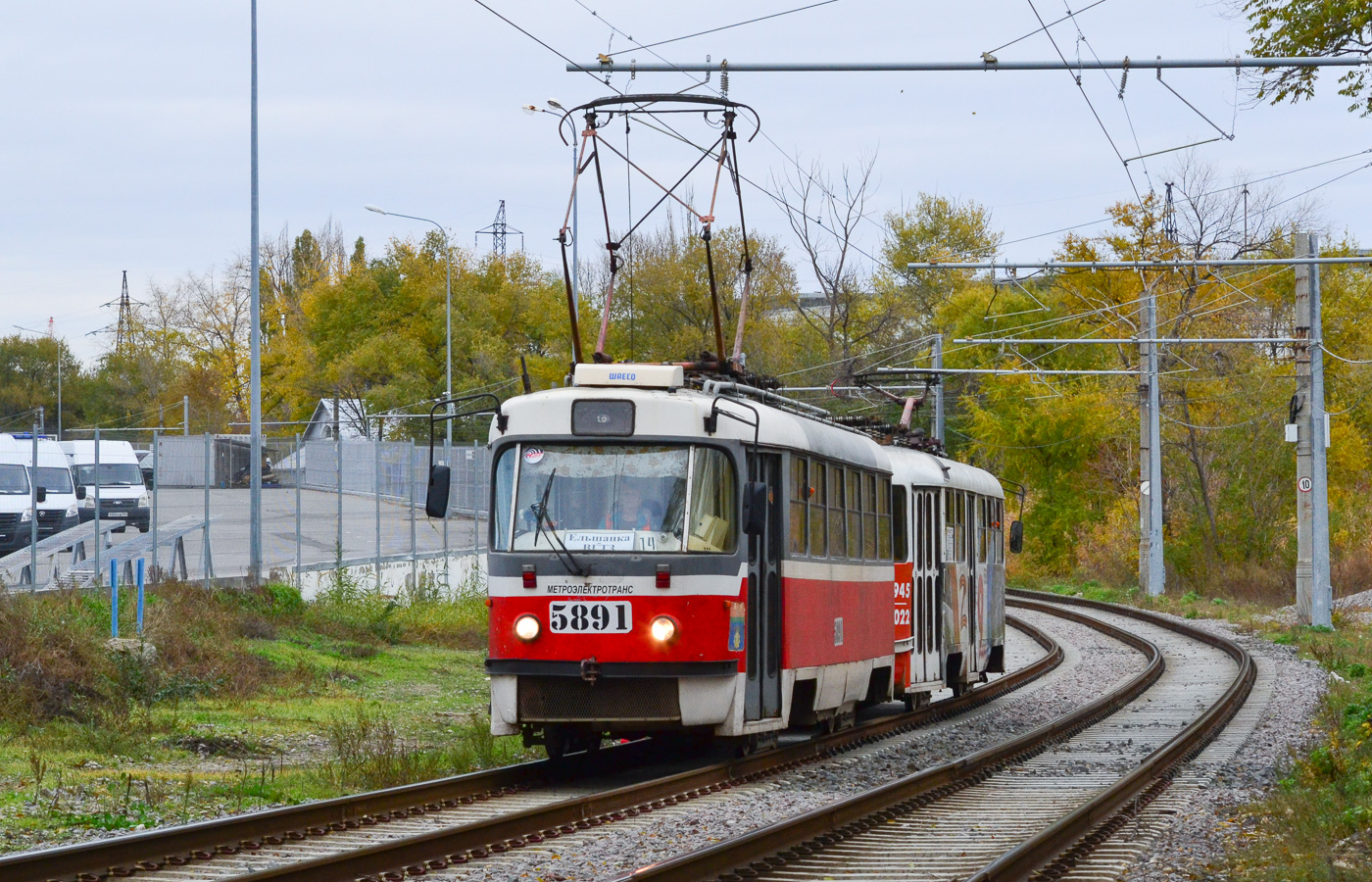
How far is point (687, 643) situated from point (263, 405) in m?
72.0

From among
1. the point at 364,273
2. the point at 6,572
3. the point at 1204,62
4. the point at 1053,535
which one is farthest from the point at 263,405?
the point at 1204,62

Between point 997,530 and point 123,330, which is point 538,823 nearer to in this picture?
point 997,530

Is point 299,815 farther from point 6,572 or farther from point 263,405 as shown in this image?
point 263,405

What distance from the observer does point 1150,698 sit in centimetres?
2094

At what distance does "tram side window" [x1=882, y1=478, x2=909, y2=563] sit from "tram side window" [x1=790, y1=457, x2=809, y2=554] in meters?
3.30

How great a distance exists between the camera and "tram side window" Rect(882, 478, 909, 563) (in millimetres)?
16906

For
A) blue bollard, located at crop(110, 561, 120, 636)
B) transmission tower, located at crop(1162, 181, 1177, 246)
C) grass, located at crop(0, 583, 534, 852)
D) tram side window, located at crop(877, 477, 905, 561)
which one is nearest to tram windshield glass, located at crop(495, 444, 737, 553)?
grass, located at crop(0, 583, 534, 852)

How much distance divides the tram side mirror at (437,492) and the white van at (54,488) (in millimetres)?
14950

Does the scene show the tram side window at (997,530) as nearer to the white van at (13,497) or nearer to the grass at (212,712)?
the grass at (212,712)

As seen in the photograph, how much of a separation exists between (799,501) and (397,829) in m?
4.89

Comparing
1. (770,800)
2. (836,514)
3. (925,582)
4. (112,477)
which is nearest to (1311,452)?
(925,582)

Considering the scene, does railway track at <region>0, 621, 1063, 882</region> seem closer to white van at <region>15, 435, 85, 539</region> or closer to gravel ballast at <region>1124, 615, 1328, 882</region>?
gravel ballast at <region>1124, 615, 1328, 882</region>

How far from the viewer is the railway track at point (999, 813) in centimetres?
873

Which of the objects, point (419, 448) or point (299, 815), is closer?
point (299, 815)
